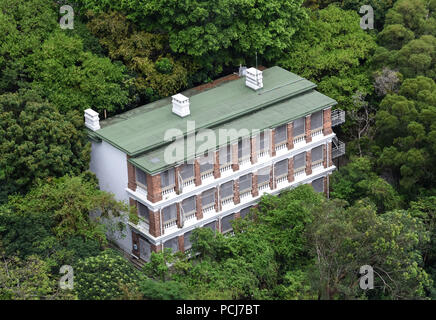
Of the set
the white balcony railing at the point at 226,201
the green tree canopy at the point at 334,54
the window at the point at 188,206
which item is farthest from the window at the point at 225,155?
the green tree canopy at the point at 334,54

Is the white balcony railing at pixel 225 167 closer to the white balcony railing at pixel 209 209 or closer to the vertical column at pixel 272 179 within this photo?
the white balcony railing at pixel 209 209

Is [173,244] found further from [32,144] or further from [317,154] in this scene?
[317,154]

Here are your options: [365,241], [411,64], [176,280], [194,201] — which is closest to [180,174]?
[194,201]

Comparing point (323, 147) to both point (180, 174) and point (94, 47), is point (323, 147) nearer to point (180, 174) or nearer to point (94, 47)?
point (180, 174)

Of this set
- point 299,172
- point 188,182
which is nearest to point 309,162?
point 299,172

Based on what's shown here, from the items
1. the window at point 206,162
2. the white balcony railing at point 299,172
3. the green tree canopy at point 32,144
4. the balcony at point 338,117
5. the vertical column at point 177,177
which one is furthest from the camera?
the balcony at point 338,117
